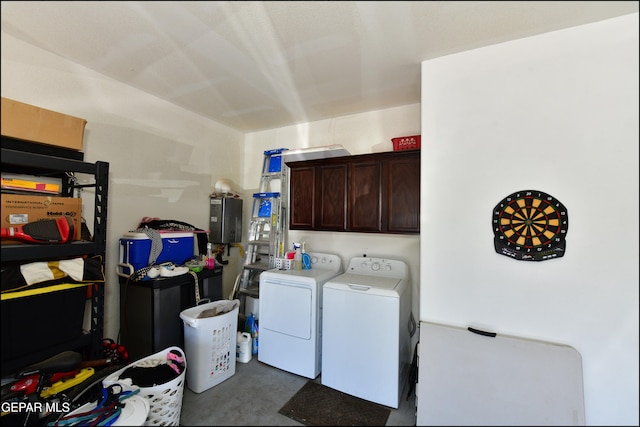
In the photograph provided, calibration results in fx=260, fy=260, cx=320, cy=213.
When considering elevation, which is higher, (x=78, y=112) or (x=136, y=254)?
(x=78, y=112)

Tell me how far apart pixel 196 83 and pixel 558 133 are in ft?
8.70

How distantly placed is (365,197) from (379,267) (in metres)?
0.71

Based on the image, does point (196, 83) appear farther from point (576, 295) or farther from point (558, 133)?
point (576, 295)

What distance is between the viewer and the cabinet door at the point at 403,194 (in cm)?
224

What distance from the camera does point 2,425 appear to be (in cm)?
136

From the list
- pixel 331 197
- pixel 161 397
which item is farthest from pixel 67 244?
pixel 331 197

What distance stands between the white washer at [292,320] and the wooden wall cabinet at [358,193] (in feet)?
1.96

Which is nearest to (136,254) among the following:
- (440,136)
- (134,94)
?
(134,94)

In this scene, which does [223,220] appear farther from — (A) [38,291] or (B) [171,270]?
(A) [38,291]

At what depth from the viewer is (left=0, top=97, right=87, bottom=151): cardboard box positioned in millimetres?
1112

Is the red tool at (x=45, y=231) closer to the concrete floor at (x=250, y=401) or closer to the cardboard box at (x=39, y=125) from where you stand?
the cardboard box at (x=39, y=125)

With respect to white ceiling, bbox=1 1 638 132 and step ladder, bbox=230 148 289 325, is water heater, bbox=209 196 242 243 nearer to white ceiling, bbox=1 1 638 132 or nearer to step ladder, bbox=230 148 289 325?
step ladder, bbox=230 148 289 325

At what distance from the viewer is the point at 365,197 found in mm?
2475

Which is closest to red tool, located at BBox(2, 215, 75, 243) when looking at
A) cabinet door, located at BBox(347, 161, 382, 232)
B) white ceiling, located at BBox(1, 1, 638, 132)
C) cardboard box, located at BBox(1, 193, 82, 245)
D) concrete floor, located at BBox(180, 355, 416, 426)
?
cardboard box, located at BBox(1, 193, 82, 245)
